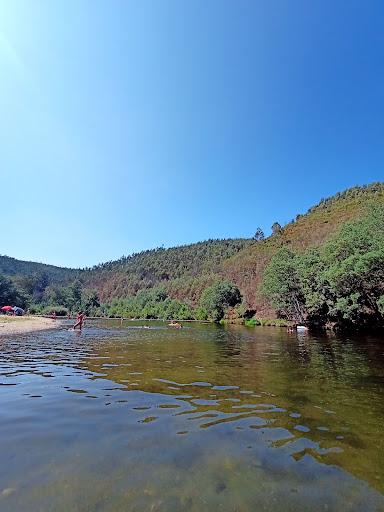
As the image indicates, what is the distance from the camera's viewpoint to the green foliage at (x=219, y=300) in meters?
121

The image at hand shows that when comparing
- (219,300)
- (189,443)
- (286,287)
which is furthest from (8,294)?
(189,443)

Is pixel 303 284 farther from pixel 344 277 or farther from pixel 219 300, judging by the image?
pixel 219 300

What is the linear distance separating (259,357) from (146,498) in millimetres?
20969

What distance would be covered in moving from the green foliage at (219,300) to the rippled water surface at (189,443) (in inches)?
4142

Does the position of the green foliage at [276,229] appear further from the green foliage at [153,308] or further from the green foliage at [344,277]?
the green foliage at [344,277]

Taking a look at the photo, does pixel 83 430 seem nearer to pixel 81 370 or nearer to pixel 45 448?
pixel 45 448

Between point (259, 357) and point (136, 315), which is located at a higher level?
point (136, 315)

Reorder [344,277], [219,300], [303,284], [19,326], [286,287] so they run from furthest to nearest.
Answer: [219,300] < [286,287] < [303,284] < [19,326] < [344,277]

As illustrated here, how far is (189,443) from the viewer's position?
317 inches

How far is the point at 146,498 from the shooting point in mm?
5602

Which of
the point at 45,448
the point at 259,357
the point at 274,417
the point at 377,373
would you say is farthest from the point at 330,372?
the point at 45,448

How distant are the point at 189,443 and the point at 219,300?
115421mm

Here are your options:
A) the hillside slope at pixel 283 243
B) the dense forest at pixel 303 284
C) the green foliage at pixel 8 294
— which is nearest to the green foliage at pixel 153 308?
the dense forest at pixel 303 284

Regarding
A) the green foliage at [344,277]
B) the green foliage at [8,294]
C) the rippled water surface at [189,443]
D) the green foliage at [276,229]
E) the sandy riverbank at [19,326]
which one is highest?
the green foliage at [276,229]
